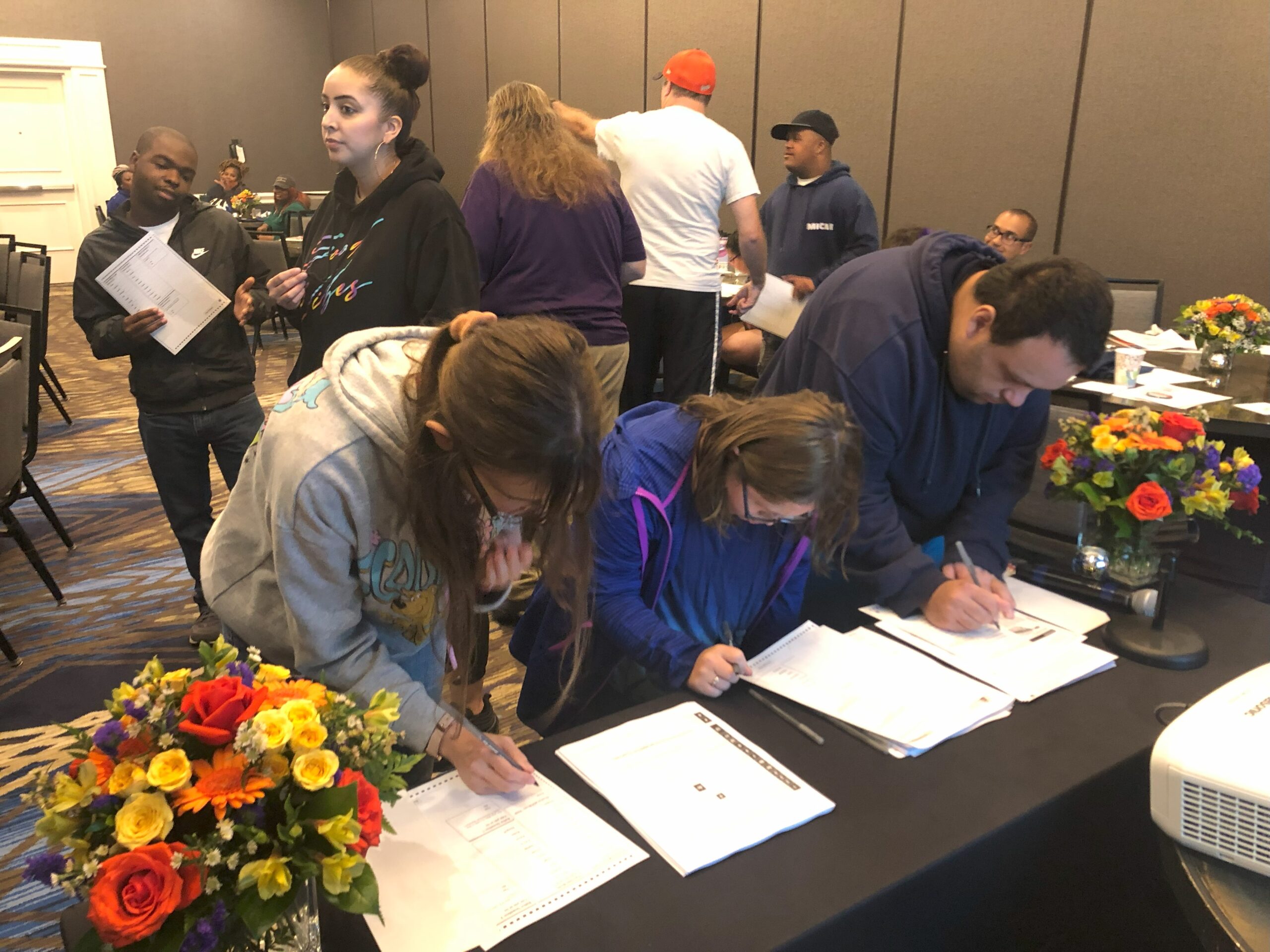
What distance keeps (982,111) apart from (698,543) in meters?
4.20

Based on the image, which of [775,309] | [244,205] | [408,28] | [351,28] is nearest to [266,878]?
[775,309]

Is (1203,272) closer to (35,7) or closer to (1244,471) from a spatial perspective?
(1244,471)

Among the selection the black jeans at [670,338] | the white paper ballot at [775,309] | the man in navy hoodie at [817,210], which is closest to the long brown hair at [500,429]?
the white paper ballot at [775,309]

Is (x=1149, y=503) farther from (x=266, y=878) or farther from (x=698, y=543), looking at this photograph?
(x=266, y=878)

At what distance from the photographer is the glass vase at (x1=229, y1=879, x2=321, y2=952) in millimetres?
726

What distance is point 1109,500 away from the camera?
154cm

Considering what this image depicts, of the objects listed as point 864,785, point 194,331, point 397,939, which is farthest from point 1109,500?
point 194,331

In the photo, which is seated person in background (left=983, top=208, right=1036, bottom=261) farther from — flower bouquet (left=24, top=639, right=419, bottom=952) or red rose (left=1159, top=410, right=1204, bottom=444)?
flower bouquet (left=24, top=639, right=419, bottom=952)

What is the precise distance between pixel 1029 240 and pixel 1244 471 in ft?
10.3

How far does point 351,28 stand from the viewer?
35.5 ft

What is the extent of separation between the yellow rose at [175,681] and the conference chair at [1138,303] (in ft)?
14.0

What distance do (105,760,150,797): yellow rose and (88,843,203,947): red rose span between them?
0.04 meters

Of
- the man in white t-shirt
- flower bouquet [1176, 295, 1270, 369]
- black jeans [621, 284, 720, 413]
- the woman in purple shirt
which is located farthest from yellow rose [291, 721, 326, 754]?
flower bouquet [1176, 295, 1270, 369]

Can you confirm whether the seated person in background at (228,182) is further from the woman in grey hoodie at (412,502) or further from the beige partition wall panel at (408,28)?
the woman in grey hoodie at (412,502)
